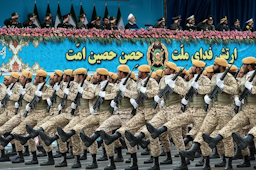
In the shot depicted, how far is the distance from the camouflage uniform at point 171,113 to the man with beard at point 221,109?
62cm

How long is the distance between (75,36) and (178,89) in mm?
5937

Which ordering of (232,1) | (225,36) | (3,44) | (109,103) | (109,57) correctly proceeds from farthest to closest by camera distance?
(232,1)
(225,36)
(109,57)
(3,44)
(109,103)

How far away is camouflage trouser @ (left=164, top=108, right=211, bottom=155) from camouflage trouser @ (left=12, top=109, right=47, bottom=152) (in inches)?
118

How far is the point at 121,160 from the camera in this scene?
35.1 ft

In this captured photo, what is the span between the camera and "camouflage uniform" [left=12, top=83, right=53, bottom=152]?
10805mm

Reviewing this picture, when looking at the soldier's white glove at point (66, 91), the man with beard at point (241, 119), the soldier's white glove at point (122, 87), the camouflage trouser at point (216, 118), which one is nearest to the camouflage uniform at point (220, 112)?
the camouflage trouser at point (216, 118)

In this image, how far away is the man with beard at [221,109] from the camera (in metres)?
8.76

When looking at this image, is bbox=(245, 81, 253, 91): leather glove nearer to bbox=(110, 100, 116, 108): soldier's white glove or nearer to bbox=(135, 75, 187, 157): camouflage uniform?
bbox=(135, 75, 187, 157): camouflage uniform

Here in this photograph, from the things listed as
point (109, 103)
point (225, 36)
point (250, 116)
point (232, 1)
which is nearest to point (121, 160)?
point (109, 103)

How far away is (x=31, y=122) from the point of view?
10.9 meters

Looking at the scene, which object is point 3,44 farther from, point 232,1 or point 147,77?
point 232,1

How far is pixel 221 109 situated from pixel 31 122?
13.0ft

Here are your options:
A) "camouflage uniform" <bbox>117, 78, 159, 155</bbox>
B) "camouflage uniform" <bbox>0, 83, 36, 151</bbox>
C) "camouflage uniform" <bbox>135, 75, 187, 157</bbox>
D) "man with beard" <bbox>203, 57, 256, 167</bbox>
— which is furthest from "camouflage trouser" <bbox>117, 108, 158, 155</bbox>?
"camouflage uniform" <bbox>0, 83, 36, 151</bbox>

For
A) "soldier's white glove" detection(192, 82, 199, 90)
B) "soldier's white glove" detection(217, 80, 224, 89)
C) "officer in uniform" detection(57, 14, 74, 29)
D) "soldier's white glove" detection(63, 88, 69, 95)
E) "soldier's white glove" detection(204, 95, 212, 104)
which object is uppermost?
"officer in uniform" detection(57, 14, 74, 29)
